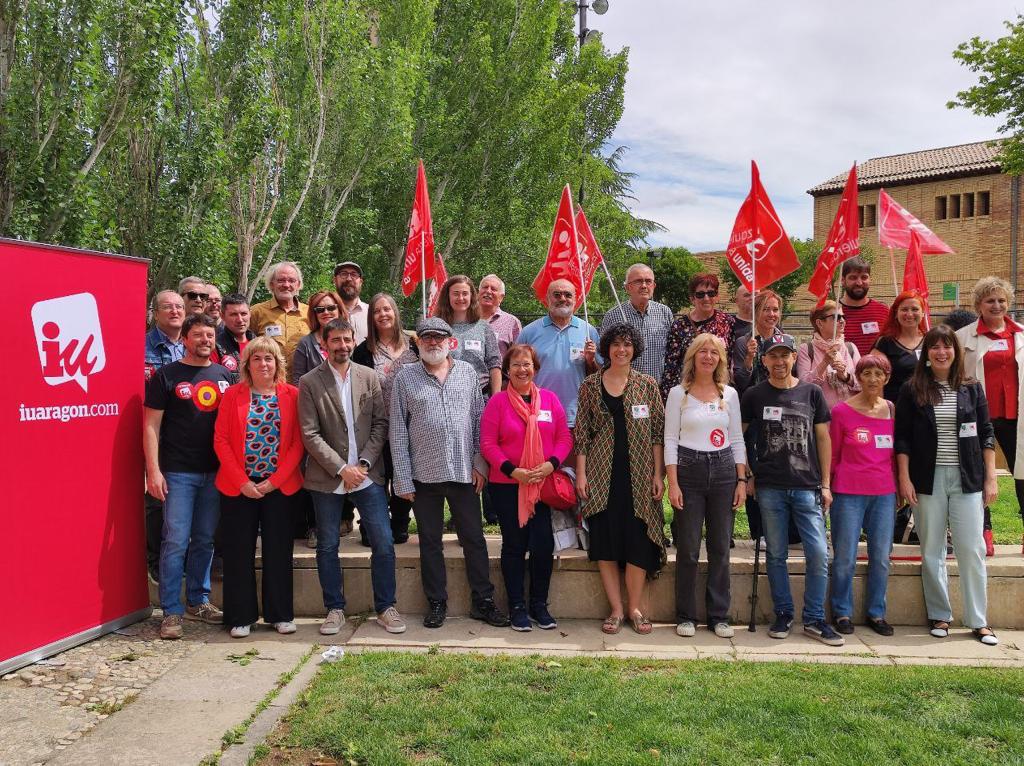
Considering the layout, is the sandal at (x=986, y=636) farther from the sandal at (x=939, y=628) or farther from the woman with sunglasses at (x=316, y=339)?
the woman with sunglasses at (x=316, y=339)

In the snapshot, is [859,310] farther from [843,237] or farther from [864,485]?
[864,485]

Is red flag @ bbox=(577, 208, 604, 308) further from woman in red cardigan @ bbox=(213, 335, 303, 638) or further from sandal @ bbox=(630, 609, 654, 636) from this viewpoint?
woman in red cardigan @ bbox=(213, 335, 303, 638)

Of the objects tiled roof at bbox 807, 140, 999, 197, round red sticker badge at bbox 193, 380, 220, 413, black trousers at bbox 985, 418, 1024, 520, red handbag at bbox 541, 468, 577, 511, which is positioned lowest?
red handbag at bbox 541, 468, 577, 511

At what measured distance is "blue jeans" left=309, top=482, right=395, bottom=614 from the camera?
5.64m

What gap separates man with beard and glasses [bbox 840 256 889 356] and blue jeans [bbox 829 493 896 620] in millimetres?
1610

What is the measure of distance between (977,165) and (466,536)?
49116 mm

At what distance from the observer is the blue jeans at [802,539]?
18.3 ft

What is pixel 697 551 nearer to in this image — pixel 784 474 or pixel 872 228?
pixel 784 474

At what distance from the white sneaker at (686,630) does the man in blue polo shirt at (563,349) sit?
1.69 m

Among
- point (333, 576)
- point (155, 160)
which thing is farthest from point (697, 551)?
point (155, 160)

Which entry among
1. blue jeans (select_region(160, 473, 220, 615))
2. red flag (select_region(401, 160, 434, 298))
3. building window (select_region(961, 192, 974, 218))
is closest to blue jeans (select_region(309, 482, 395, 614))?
blue jeans (select_region(160, 473, 220, 615))

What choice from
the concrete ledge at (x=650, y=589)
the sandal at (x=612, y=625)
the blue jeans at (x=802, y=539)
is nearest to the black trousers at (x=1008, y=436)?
the concrete ledge at (x=650, y=589)

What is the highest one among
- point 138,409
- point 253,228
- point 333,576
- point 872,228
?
point 872,228

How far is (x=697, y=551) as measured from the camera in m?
5.67
